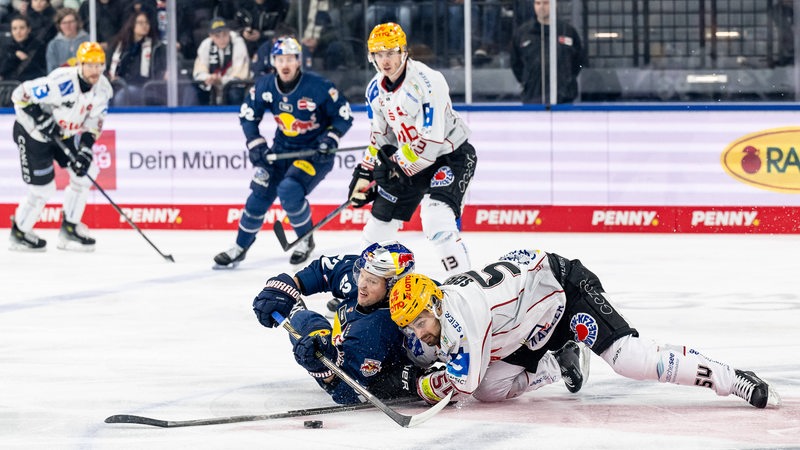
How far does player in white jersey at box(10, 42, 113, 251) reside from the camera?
356 inches

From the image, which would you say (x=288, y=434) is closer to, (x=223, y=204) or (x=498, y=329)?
(x=498, y=329)

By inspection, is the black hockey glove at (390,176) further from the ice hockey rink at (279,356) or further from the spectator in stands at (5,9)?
the spectator in stands at (5,9)

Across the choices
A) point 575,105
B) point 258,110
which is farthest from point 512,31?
point 258,110

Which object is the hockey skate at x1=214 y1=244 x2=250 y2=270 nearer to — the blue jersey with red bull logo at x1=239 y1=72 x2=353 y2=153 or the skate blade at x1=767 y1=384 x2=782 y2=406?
the blue jersey with red bull logo at x1=239 y1=72 x2=353 y2=153

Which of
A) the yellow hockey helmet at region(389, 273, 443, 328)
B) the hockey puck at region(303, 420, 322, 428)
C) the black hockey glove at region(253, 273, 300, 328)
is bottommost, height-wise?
the hockey puck at region(303, 420, 322, 428)

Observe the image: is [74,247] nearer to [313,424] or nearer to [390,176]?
[390,176]

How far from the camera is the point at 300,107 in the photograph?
8.37m

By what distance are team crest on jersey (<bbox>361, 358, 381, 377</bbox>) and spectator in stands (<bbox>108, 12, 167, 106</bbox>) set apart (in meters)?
6.60

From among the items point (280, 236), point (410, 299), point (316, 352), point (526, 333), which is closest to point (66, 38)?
point (280, 236)

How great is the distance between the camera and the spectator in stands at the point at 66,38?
34.5 ft

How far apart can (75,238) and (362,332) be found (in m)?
5.48

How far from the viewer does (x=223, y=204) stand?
10.4m

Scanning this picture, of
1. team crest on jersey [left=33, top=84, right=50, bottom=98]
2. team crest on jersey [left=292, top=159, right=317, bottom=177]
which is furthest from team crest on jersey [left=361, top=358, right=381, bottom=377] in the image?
team crest on jersey [left=33, top=84, right=50, bottom=98]

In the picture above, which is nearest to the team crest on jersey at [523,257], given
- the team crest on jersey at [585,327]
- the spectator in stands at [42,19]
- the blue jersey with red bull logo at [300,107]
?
the team crest on jersey at [585,327]
